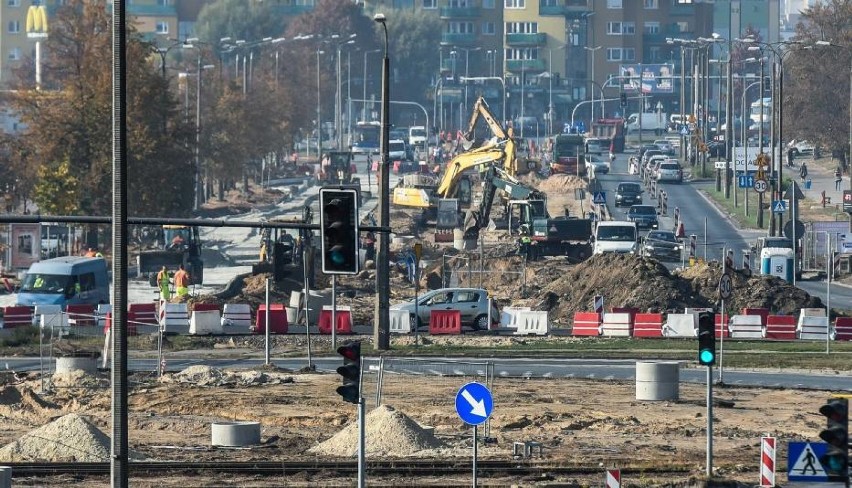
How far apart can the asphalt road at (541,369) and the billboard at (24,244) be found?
26628 mm

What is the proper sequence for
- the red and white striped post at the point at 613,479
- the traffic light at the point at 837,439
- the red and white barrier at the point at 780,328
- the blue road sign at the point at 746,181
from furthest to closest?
the blue road sign at the point at 746,181
the red and white barrier at the point at 780,328
the red and white striped post at the point at 613,479
the traffic light at the point at 837,439

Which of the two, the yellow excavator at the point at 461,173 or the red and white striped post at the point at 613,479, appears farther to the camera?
the yellow excavator at the point at 461,173

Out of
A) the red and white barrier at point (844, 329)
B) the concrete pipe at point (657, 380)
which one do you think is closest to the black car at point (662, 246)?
the red and white barrier at point (844, 329)

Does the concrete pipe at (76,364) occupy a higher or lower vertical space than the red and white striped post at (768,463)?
higher

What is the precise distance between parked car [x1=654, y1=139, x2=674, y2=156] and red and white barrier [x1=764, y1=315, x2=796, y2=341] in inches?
3607

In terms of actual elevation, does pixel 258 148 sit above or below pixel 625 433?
above

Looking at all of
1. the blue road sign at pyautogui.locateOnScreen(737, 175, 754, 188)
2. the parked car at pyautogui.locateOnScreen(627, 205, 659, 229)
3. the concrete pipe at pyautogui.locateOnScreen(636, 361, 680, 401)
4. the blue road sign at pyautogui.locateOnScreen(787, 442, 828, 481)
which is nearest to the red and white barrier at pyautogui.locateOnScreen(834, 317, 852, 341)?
the concrete pipe at pyautogui.locateOnScreen(636, 361, 680, 401)

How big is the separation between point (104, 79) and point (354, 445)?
5442cm

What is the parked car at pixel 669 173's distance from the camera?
12731cm

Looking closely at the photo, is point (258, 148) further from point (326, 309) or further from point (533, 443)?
point (533, 443)

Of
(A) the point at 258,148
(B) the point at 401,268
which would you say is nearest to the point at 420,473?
(B) the point at 401,268

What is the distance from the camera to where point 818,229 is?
269ft

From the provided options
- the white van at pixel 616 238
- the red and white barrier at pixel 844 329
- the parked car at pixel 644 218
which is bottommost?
the red and white barrier at pixel 844 329

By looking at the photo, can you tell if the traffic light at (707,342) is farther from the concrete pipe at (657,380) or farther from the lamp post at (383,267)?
the lamp post at (383,267)
